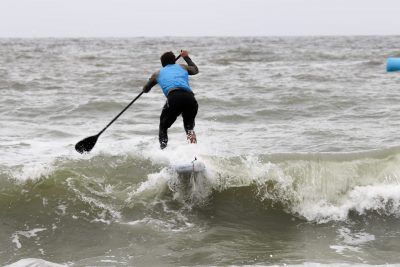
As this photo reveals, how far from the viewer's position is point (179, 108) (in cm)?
812

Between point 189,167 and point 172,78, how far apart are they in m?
1.28

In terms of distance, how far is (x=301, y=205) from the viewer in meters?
7.77

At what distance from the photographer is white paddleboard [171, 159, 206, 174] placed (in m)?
7.75

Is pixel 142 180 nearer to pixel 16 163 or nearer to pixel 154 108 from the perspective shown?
pixel 16 163

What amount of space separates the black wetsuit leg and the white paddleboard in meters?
0.72

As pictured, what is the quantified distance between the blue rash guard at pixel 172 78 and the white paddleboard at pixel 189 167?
1050 mm

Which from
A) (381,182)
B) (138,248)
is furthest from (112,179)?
(381,182)

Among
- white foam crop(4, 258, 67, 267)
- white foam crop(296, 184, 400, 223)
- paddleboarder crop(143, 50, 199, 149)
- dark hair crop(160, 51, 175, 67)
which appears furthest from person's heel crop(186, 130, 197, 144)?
white foam crop(4, 258, 67, 267)

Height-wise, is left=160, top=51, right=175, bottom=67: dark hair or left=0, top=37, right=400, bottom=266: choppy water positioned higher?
left=160, top=51, right=175, bottom=67: dark hair

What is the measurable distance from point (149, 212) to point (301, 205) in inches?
79.1

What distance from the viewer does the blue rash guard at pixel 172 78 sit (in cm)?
809

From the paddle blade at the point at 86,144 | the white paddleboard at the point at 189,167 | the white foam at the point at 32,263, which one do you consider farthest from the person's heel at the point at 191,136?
the white foam at the point at 32,263

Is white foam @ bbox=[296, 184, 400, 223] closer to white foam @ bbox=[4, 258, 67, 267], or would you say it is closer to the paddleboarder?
the paddleboarder

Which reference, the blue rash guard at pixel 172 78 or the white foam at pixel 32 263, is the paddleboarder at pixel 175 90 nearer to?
the blue rash guard at pixel 172 78
